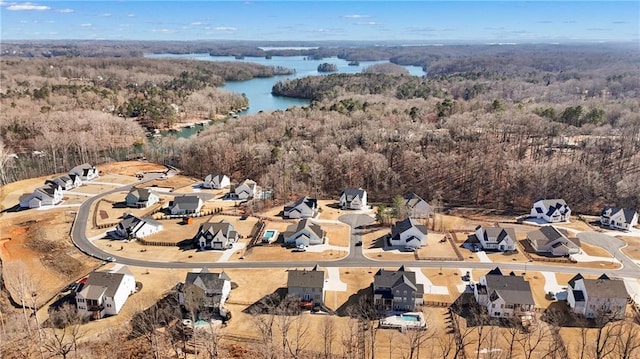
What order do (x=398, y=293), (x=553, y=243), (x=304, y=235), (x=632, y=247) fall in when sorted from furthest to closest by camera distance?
1. (x=304, y=235)
2. (x=632, y=247)
3. (x=553, y=243)
4. (x=398, y=293)

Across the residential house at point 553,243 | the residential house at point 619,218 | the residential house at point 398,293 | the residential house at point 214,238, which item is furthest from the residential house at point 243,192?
the residential house at point 619,218

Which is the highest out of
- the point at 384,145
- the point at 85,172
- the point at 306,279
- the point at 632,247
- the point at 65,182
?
the point at 384,145

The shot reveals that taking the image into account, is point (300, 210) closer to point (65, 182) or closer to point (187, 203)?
point (187, 203)

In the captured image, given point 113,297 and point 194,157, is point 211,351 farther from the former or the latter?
point 194,157

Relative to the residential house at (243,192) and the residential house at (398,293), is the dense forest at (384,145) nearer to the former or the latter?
the residential house at (243,192)

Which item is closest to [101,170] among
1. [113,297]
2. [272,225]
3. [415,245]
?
[272,225]

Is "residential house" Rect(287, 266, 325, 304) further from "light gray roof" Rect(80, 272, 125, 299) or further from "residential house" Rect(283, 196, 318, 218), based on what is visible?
"residential house" Rect(283, 196, 318, 218)

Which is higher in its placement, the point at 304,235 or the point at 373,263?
the point at 304,235

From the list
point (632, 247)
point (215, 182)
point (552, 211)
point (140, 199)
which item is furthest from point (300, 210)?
point (632, 247)
